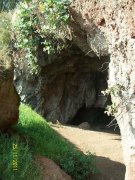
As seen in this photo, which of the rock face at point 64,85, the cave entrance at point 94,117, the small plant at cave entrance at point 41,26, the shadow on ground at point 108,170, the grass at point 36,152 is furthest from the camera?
the cave entrance at point 94,117

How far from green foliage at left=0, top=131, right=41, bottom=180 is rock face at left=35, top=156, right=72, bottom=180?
130 millimetres

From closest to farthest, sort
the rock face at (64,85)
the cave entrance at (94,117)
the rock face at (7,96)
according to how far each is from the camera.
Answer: the rock face at (7,96) → the rock face at (64,85) → the cave entrance at (94,117)

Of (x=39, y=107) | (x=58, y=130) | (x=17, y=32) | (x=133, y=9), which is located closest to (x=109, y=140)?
(x=58, y=130)

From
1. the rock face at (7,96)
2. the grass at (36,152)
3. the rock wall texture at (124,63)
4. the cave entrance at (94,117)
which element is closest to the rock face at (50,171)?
the grass at (36,152)

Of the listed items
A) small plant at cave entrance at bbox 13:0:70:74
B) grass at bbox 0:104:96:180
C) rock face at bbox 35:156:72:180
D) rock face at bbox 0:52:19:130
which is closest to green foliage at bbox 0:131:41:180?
grass at bbox 0:104:96:180

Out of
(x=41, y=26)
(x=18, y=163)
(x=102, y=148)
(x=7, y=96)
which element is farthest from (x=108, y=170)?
(x=41, y=26)

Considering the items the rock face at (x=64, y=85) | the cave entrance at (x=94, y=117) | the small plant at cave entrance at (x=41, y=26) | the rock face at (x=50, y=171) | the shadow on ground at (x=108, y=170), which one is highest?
the small plant at cave entrance at (x=41, y=26)

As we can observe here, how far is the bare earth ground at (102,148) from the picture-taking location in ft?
28.0

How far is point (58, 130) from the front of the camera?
438 inches

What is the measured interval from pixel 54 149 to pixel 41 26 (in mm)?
3161

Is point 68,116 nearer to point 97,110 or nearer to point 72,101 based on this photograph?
point 72,101

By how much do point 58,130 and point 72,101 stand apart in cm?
351

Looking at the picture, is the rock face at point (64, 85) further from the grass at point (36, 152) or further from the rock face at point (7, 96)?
the rock face at point (7, 96)

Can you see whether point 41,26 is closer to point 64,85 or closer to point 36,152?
point 36,152
